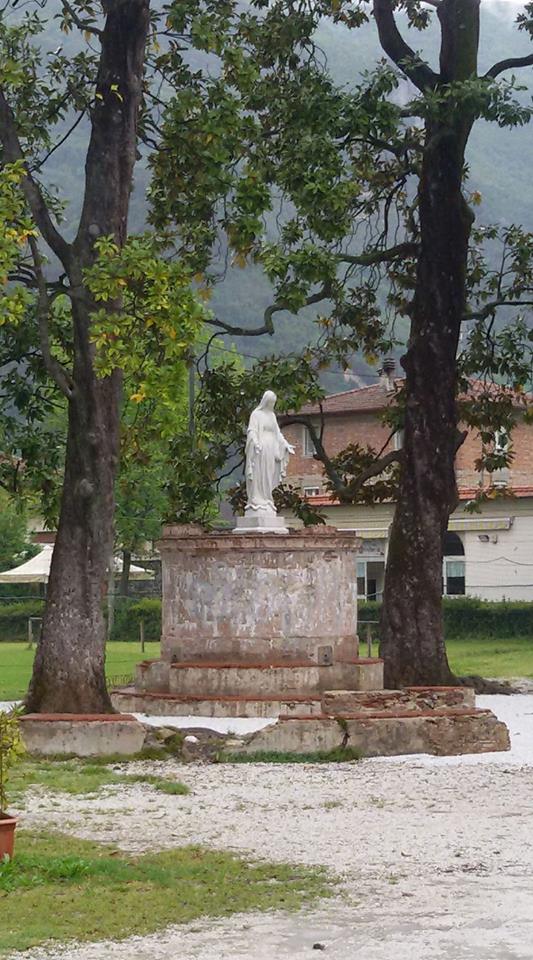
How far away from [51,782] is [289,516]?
36441 millimetres

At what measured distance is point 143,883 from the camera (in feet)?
34.0

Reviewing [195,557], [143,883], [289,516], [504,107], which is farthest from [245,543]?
[289,516]

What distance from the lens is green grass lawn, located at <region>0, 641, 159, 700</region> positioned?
2888 centimetres

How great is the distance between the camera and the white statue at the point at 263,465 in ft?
75.8

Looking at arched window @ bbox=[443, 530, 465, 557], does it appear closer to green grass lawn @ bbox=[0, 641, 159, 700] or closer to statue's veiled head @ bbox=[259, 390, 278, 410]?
green grass lawn @ bbox=[0, 641, 159, 700]

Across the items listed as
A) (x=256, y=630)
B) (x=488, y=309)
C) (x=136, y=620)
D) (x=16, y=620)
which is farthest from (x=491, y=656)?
(x=16, y=620)

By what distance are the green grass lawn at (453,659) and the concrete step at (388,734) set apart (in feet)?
29.0

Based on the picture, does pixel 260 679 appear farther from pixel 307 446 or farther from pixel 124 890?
pixel 307 446

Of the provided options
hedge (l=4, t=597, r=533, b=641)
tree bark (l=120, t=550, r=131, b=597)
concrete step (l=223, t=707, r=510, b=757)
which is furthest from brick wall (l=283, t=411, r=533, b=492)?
concrete step (l=223, t=707, r=510, b=757)

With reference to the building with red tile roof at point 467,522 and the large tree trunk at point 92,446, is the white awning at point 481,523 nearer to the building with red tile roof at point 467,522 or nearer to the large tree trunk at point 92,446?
the building with red tile roof at point 467,522

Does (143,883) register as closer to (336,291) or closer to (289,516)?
(336,291)

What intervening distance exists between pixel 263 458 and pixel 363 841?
1127 cm

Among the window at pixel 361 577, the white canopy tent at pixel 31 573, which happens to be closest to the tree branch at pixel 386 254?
the white canopy tent at pixel 31 573

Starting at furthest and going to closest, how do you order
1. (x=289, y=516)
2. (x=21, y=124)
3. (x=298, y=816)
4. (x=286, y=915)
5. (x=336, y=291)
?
(x=289, y=516) < (x=336, y=291) < (x=21, y=124) < (x=298, y=816) < (x=286, y=915)
